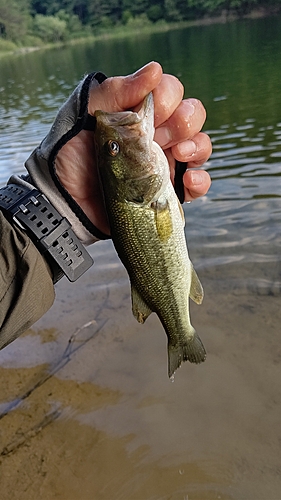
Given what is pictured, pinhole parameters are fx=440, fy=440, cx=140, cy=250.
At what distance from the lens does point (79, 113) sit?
2.23 meters

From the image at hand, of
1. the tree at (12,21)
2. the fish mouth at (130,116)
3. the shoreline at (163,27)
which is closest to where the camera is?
the fish mouth at (130,116)

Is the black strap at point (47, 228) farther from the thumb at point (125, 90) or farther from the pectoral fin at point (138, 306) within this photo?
the thumb at point (125, 90)

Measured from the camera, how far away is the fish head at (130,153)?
206 cm

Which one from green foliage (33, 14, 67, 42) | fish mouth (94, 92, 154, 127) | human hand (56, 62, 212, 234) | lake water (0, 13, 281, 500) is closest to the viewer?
fish mouth (94, 92, 154, 127)

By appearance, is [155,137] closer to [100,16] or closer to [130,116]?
[130,116]

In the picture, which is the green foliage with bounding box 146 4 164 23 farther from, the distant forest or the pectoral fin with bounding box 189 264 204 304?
the pectoral fin with bounding box 189 264 204 304

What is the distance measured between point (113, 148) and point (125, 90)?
0.31m

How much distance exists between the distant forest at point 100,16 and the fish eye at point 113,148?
61.8 meters

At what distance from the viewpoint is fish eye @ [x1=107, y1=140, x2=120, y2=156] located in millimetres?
2098

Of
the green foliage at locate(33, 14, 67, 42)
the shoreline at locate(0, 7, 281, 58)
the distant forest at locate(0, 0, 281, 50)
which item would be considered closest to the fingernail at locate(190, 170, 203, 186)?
the shoreline at locate(0, 7, 281, 58)

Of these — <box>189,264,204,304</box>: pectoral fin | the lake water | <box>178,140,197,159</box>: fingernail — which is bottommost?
the lake water

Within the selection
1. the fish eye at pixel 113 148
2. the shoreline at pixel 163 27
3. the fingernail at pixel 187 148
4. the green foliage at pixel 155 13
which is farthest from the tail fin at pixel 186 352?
the green foliage at pixel 155 13

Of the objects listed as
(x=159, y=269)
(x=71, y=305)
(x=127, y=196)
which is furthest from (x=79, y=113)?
(x=71, y=305)

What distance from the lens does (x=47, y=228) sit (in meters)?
2.23
